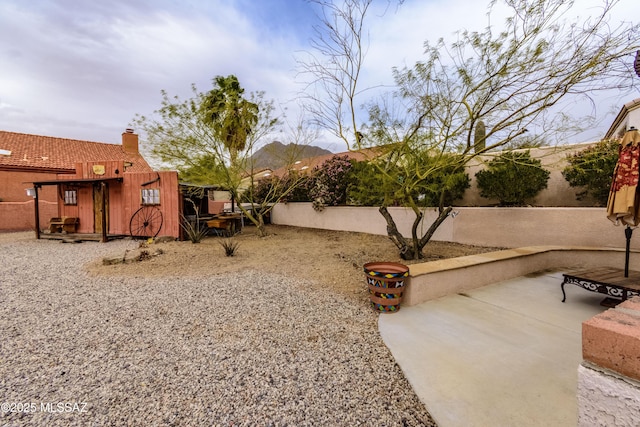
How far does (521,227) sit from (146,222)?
11.4 meters

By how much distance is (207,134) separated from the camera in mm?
8156

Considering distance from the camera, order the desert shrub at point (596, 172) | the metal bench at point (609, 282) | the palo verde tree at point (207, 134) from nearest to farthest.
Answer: the metal bench at point (609, 282) < the desert shrub at point (596, 172) < the palo verde tree at point (207, 134)

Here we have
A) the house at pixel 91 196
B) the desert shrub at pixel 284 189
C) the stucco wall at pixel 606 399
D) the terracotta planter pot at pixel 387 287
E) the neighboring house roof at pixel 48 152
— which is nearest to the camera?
the stucco wall at pixel 606 399

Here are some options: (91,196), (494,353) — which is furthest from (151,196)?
(494,353)

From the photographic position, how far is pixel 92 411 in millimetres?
1759

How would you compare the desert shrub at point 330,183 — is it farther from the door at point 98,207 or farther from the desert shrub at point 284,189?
the door at point 98,207

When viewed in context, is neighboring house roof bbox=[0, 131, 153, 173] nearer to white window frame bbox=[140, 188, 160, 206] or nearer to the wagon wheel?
white window frame bbox=[140, 188, 160, 206]

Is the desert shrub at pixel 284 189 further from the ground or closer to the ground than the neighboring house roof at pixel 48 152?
closer to the ground

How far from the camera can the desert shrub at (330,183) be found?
1073 centimetres

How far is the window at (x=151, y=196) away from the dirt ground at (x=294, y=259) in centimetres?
195

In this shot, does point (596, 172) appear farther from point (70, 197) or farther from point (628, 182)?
point (70, 197)

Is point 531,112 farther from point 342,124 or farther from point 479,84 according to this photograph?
point 342,124

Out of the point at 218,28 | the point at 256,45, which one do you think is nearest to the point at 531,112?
the point at 256,45

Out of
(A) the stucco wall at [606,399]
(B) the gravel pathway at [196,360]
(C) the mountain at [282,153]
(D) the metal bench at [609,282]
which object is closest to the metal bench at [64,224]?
(C) the mountain at [282,153]
